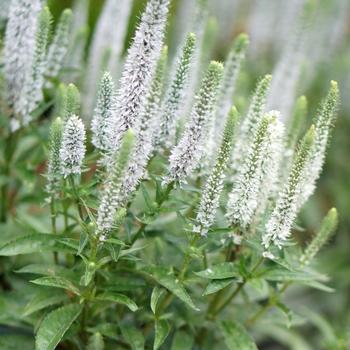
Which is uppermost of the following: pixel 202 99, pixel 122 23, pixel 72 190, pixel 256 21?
pixel 256 21

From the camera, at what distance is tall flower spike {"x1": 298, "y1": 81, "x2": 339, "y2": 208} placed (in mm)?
2533

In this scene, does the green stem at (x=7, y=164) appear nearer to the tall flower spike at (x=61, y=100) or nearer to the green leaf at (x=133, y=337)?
the tall flower spike at (x=61, y=100)

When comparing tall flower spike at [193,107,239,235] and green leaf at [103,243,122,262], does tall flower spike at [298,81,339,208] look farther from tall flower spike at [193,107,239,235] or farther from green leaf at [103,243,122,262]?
green leaf at [103,243,122,262]

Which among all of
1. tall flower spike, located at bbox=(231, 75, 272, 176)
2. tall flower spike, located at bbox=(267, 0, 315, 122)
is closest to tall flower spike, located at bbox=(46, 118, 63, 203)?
tall flower spike, located at bbox=(231, 75, 272, 176)

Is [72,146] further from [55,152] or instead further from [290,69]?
[290,69]

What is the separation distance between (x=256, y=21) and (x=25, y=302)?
525 cm

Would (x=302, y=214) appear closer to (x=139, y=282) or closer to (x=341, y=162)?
(x=341, y=162)

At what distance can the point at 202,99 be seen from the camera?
229 centimetres

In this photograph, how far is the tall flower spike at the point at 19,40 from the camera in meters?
3.09

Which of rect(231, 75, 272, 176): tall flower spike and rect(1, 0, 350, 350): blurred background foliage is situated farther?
rect(1, 0, 350, 350): blurred background foliage

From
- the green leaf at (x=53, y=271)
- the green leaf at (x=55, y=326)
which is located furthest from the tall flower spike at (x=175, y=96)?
the green leaf at (x=55, y=326)

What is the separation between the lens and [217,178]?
2.34m

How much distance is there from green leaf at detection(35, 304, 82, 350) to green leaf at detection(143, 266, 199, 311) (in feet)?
1.42

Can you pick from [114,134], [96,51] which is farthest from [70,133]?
[96,51]
